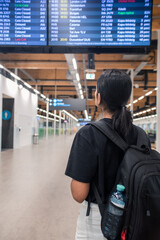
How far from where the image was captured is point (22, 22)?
2777 millimetres

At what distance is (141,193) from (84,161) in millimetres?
266

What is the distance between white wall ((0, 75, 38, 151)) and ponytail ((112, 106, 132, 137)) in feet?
27.0

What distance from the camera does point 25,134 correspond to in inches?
451

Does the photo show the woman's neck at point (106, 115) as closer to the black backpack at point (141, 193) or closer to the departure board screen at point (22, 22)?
the black backpack at point (141, 193)

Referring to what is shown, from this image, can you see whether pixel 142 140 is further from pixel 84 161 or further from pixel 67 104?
pixel 67 104

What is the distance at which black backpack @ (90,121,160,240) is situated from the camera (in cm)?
71

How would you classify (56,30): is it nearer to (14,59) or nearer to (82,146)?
(82,146)

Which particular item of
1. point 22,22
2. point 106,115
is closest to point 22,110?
point 22,22

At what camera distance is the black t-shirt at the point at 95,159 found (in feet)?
2.83

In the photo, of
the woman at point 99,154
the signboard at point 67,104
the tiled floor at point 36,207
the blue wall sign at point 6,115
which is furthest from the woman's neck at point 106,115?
the signboard at point 67,104

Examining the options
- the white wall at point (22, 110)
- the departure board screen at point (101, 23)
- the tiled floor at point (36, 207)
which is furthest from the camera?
the white wall at point (22, 110)

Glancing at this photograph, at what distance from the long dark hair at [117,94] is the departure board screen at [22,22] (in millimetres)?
2114

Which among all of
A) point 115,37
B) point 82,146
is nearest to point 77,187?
point 82,146

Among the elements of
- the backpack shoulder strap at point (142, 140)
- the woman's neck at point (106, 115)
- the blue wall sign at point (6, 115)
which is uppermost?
the blue wall sign at point (6, 115)
